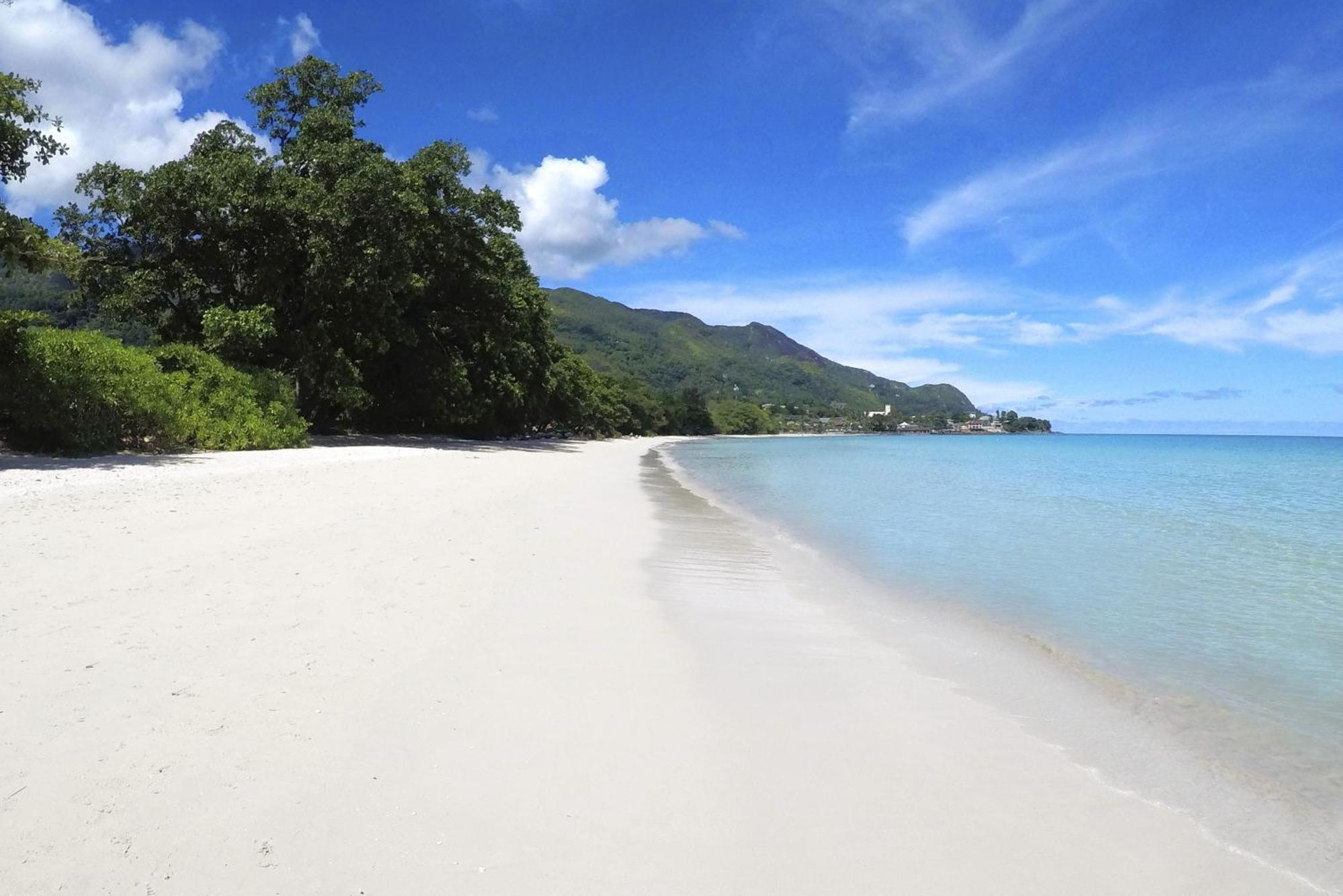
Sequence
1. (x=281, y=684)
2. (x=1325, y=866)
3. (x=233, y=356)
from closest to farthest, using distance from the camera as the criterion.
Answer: (x=1325, y=866), (x=281, y=684), (x=233, y=356)

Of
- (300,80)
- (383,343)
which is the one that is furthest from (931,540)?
(300,80)

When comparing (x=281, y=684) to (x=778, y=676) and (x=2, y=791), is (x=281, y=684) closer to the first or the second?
(x=2, y=791)

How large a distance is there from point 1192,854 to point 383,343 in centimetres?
2518

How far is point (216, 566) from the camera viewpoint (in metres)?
6.12

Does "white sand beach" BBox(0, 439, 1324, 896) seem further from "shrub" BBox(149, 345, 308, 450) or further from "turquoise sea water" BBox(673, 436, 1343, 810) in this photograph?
"shrub" BBox(149, 345, 308, 450)

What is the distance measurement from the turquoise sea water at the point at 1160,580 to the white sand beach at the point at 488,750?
1790 mm

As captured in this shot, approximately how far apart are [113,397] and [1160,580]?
17548mm

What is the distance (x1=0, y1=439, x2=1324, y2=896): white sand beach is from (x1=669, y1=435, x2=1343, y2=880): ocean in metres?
1.10

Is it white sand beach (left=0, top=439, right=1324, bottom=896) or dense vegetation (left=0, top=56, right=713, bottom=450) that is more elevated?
dense vegetation (left=0, top=56, right=713, bottom=450)

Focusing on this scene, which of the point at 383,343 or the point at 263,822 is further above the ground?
the point at 383,343

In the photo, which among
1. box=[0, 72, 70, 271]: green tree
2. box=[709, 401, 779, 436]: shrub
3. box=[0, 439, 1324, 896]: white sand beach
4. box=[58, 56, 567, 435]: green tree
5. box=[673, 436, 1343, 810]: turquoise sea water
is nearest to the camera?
box=[0, 439, 1324, 896]: white sand beach

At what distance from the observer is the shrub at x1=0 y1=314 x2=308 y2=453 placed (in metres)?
12.9

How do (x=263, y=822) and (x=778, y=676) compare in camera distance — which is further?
(x=778, y=676)

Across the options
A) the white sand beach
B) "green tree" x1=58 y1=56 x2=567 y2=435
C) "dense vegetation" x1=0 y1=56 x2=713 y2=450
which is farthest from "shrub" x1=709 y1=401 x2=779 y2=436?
the white sand beach
